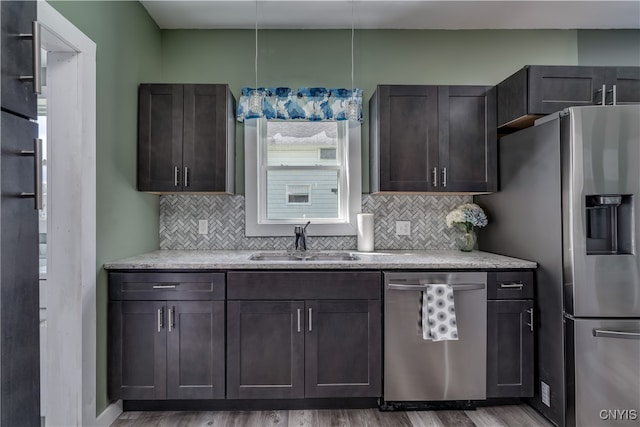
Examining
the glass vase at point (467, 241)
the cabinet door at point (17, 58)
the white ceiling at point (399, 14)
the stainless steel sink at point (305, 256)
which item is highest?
the white ceiling at point (399, 14)

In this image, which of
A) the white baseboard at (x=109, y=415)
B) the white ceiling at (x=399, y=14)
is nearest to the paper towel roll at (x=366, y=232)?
the white ceiling at (x=399, y=14)

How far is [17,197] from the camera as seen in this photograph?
1.09 meters

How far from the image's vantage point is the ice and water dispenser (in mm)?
2010

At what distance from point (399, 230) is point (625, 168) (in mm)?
1518

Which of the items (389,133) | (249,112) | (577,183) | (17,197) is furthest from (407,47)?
(17,197)

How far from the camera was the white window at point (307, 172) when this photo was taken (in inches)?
122

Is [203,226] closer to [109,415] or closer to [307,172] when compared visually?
[307,172]

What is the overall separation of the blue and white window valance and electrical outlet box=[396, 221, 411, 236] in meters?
0.98

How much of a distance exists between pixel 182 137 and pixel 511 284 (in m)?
2.40

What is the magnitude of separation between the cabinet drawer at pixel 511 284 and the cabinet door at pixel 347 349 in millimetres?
734

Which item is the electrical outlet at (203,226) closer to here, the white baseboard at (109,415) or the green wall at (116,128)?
the green wall at (116,128)

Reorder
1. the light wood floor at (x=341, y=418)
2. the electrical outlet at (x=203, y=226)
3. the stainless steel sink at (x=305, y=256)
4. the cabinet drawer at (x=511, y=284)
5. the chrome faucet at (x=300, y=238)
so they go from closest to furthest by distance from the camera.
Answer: the light wood floor at (x=341, y=418) < the cabinet drawer at (x=511, y=284) < the stainless steel sink at (x=305, y=256) < the chrome faucet at (x=300, y=238) < the electrical outlet at (x=203, y=226)

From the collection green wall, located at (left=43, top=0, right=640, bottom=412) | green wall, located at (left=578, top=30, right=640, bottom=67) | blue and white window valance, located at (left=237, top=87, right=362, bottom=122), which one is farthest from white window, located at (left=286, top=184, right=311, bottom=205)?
green wall, located at (left=578, top=30, right=640, bottom=67)

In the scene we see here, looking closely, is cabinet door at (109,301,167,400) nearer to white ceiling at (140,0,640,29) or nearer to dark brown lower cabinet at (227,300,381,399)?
dark brown lower cabinet at (227,300,381,399)
